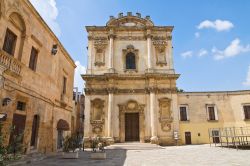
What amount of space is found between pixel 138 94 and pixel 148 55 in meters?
4.96

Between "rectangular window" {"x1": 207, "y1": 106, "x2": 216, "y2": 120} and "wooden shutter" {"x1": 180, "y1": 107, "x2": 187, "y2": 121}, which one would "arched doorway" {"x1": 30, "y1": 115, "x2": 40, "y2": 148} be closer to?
"wooden shutter" {"x1": 180, "y1": 107, "x2": 187, "y2": 121}

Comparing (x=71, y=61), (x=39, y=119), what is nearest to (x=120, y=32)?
(x=71, y=61)

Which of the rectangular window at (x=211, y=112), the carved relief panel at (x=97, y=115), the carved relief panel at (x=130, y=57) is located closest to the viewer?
the carved relief panel at (x=97, y=115)

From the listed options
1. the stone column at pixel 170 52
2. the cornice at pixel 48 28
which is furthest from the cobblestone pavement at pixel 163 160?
the stone column at pixel 170 52

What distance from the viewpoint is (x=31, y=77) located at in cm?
1048

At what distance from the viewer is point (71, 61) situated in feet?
57.5

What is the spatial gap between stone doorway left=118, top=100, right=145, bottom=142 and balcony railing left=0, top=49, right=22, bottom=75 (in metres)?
14.8

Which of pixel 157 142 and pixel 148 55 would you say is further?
pixel 148 55

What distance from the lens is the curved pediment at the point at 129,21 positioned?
86.6ft

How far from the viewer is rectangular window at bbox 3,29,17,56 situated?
8.80 metres

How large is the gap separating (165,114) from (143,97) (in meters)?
3.10

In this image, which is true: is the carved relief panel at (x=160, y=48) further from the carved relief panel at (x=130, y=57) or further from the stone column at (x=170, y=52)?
the carved relief panel at (x=130, y=57)

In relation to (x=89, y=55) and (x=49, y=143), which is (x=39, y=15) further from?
(x=89, y=55)

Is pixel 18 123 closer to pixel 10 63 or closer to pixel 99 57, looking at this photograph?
pixel 10 63
